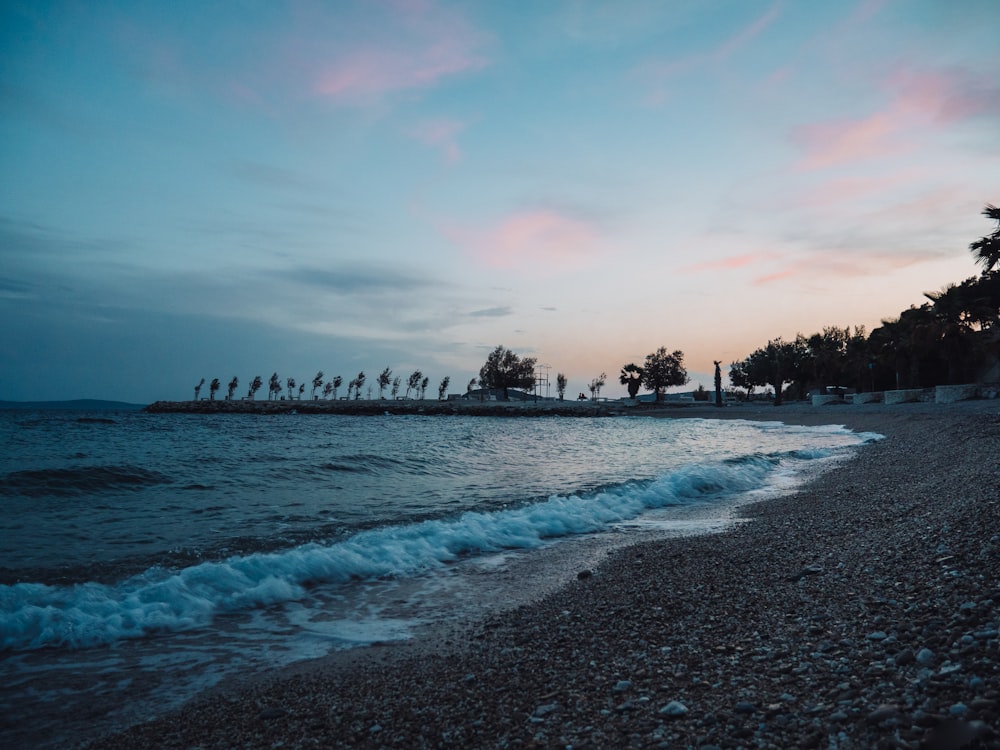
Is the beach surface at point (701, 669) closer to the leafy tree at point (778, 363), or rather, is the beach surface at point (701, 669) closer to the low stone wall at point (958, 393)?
the low stone wall at point (958, 393)

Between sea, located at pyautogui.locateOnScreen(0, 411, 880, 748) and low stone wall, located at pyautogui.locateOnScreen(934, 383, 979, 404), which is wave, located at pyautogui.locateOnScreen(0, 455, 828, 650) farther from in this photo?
low stone wall, located at pyautogui.locateOnScreen(934, 383, 979, 404)

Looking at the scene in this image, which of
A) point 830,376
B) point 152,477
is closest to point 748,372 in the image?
point 830,376

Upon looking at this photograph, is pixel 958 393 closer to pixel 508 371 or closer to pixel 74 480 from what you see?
pixel 74 480

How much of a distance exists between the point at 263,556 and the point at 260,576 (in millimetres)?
486

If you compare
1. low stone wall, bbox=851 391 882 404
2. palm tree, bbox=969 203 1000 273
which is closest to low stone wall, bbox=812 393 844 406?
low stone wall, bbox=851 391 882 404

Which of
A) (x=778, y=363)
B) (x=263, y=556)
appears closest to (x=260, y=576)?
(x=263, y=556)

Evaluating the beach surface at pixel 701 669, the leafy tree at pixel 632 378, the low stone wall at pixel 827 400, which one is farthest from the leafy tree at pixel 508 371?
the beach surface at pixel 701 669

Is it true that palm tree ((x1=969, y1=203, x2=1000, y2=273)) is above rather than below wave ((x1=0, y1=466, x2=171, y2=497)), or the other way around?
above

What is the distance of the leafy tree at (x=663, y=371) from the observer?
425ft

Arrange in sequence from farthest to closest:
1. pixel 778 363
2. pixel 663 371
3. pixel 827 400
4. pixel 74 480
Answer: pixel 663 371
pixel 778 363
pixel 827 400
pixel 74 480

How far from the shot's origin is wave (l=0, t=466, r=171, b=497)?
50.2 feet

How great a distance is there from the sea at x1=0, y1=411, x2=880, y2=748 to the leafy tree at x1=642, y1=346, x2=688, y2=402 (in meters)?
113

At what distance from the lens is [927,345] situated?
51.6 meters

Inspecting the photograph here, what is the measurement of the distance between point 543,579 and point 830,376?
86.3 m
